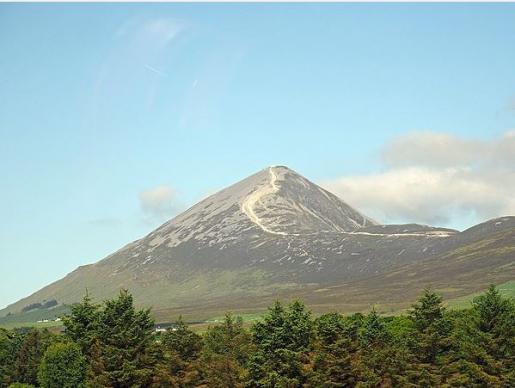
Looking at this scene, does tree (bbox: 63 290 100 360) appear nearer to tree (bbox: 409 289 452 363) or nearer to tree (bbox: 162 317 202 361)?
tree (bbox: 162 317 202 361)

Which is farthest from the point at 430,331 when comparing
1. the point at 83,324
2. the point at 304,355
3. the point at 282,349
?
the point at 83,324

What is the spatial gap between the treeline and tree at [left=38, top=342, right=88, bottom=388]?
0.42 ft

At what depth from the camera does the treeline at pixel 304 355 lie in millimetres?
78875

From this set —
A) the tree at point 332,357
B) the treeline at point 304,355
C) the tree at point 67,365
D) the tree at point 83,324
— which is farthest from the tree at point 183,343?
the tree at point 332,357

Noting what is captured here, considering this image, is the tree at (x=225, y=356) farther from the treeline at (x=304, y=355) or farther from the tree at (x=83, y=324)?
the tree at (x=83, y=324)

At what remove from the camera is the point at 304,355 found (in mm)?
78750

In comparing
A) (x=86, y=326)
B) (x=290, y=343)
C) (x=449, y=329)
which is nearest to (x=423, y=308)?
(x=449, y=329)

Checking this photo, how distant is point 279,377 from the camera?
3044 inches

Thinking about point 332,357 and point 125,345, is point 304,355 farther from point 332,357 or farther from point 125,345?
point 125,345

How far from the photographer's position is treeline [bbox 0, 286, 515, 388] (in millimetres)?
78875

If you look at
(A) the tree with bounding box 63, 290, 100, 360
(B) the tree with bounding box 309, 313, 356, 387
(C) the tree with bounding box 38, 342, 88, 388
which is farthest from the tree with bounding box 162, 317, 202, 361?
(B) the tree with bounding box 309, 313, 356, 387

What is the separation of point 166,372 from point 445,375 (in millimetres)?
31743

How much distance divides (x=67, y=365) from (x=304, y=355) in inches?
1268

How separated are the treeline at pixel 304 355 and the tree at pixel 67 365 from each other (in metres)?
0.13
